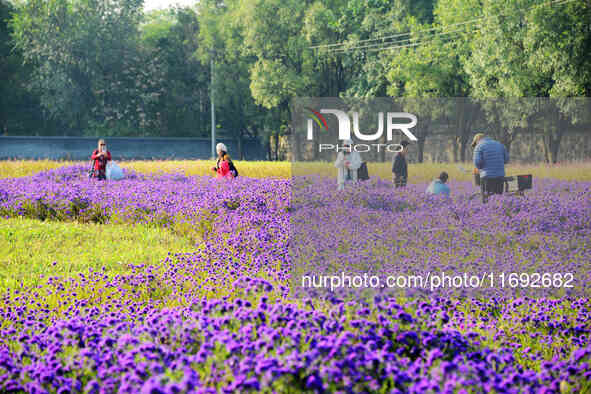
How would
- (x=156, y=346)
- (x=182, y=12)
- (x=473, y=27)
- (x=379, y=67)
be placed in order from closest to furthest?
(x=156, y=346) < (x=473, y=27) < (x=379, y=67) < (x=182, y=12)

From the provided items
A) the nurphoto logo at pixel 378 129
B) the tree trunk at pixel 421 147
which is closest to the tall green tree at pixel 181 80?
the tree trunk at pixel 421 147

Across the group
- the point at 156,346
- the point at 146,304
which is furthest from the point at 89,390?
the point at 146,304

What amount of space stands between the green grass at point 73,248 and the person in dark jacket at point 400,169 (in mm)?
2995

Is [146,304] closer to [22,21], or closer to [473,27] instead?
[473,27]

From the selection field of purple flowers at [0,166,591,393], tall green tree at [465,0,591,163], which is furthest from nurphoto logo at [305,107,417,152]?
tall green tree at [465,0,591,163]

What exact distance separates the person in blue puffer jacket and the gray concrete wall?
104 feet

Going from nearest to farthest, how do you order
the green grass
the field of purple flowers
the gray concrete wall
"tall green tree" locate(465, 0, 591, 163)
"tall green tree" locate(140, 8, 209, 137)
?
the field of purple flowers < the green grass < "tall green tree" locate(465, 0, 591, 163) < the gray concrete wall < "tall green tree" locate(140, 8, 209, 137)

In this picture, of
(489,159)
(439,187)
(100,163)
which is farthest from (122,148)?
(489,159)

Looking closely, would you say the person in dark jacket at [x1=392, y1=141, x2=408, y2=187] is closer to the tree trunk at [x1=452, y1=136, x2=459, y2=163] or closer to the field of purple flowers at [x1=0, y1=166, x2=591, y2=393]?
the field of purple flowers at [x1=0, y1=166, x2=591, y2=393]

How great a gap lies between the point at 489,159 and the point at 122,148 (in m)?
37.2

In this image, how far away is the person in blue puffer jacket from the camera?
23.0 feet

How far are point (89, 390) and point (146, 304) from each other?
2.58 meters

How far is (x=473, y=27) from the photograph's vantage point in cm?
2989

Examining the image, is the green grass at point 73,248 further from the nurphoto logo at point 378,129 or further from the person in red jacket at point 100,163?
the person in red jacket at point 100,163
